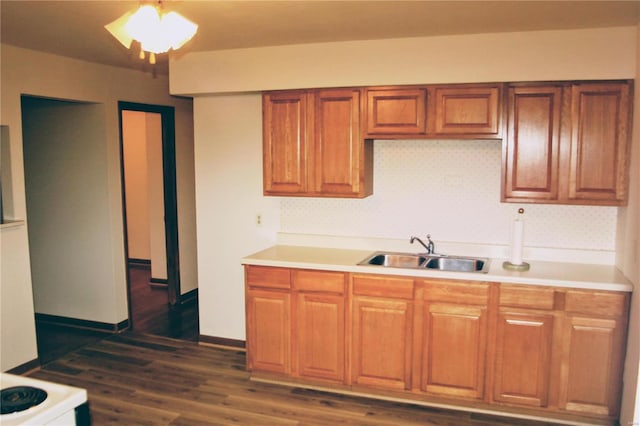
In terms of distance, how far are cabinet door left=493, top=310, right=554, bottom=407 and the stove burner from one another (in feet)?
8.31

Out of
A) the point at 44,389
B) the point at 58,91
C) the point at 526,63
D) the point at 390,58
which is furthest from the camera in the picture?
the point at 58,91

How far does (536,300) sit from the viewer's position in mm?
3154

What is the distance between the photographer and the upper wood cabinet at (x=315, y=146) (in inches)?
145

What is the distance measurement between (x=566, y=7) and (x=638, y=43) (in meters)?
0.66

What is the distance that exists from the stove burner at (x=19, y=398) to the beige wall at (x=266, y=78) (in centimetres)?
266

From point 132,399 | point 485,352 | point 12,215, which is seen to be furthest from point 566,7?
point 12,215

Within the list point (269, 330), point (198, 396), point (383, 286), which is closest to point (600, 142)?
point (383, 286)

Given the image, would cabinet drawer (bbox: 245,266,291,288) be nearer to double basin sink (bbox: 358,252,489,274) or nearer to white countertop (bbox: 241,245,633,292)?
white countertop (bbox: 241,245,633,292)

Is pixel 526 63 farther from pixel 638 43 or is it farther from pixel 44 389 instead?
pixel 44 389

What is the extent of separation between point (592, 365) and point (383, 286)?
1.30 meters

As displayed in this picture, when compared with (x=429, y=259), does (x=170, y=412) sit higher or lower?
lower

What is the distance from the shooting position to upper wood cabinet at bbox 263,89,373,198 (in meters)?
3.69

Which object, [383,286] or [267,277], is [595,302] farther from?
[267,277]

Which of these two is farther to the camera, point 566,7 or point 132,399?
point 132,399
